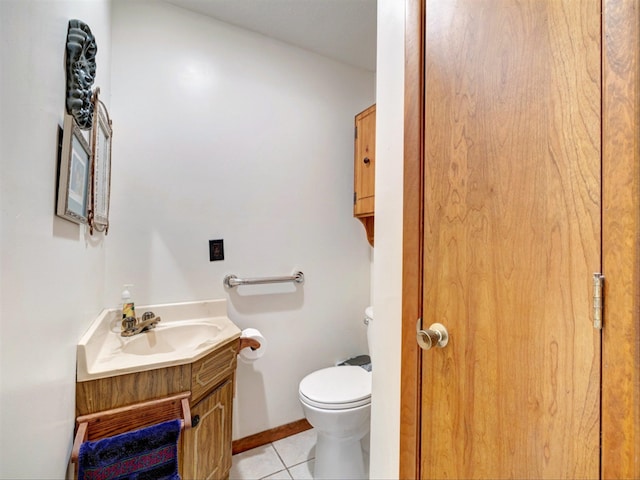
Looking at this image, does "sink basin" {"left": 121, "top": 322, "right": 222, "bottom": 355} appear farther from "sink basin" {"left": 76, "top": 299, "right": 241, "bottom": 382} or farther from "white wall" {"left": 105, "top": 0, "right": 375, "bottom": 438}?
"white wall" {"left": 105, "top": 0, "right": 375, "bottom": 438}

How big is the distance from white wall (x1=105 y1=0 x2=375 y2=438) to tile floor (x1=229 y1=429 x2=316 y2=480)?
120 mm

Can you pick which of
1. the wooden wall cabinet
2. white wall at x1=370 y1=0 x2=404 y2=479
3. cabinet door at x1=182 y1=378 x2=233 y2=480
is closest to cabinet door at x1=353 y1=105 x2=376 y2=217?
the wooden wall cabinet

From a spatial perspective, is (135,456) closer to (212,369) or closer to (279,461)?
(212,369)

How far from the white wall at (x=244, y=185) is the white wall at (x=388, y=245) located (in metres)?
1.04

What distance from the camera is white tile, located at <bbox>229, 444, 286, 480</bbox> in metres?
1.60

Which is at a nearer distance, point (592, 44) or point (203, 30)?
point (592, 44)

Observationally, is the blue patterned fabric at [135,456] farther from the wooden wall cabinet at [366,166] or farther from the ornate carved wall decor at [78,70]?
the wooden wall cabinet at [366,166]

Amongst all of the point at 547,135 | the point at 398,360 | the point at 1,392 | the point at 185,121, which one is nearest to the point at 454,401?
the point at 398,360

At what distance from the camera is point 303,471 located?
63.9 inches

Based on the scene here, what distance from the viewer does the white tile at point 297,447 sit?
171 cm

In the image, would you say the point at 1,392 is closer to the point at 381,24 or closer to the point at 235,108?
the point at 381,24

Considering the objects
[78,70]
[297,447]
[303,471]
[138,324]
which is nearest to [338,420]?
[303,471]

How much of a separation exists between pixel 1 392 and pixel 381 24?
1.28 metres

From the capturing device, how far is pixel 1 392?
51 centimetres
